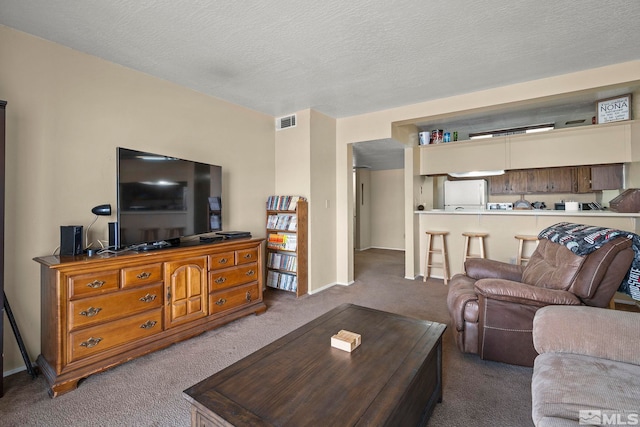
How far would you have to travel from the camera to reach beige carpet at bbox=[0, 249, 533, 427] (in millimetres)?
1593

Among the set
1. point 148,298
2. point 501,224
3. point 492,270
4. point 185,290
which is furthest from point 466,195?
point 148,298

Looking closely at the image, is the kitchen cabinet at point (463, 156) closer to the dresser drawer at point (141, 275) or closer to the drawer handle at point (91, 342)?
the dresser drawer at point (141, 275)

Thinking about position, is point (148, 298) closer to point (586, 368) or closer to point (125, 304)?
point (125, 304)

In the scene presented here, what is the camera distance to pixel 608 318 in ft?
4.52

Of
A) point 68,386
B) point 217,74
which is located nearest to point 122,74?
point 217,74

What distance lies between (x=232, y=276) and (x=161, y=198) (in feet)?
3.20

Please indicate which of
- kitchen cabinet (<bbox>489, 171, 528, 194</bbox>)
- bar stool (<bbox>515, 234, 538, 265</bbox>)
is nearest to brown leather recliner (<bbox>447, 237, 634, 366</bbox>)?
bar stool (<bbox>515, 234, 538, 265</bbox>)

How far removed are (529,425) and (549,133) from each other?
12.4 ft

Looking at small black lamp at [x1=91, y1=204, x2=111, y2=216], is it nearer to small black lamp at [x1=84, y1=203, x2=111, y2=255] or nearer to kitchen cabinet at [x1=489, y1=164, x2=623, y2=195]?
small black lamp at [x1=84, y1=203, x2=111, y2=255]

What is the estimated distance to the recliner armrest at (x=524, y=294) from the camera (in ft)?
6.01

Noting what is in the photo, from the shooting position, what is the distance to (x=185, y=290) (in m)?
2.45

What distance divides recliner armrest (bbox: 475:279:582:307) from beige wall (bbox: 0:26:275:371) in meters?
3.09

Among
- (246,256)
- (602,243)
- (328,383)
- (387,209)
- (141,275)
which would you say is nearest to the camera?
(328,383)

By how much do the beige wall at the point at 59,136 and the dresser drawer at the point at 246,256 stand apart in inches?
45.3
